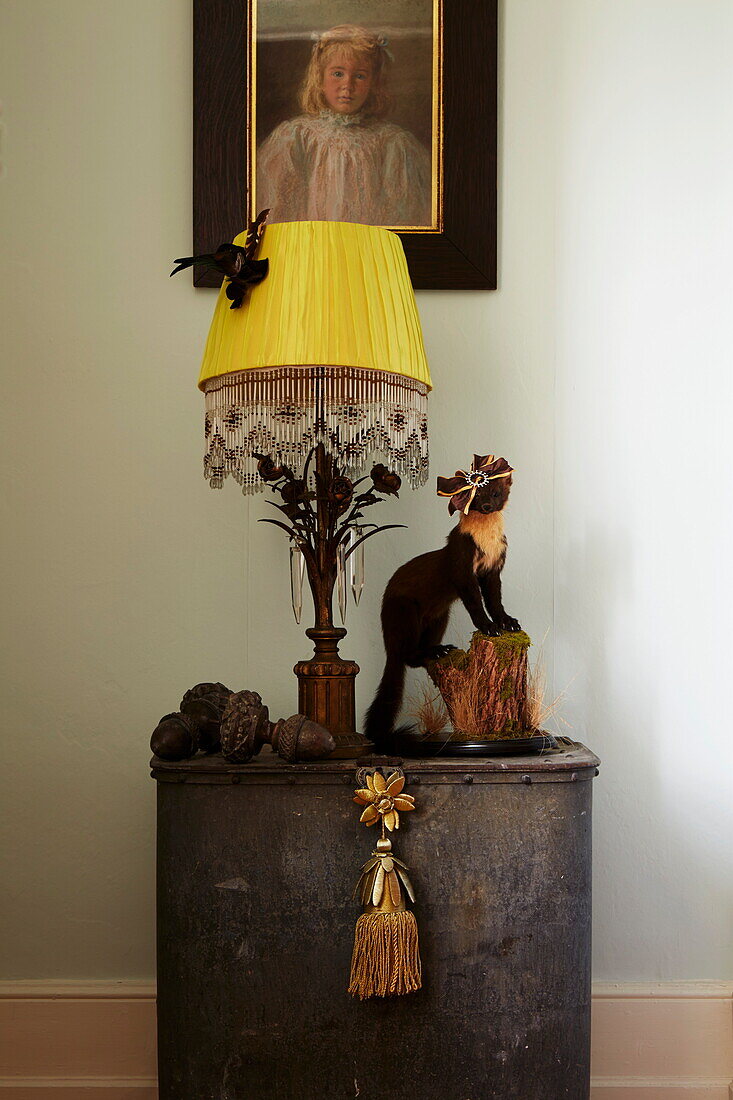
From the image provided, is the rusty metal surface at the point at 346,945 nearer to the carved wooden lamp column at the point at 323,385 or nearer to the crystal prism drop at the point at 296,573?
the carved wooden lamp column at the point at 323,385

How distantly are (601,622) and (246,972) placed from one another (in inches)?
37.1

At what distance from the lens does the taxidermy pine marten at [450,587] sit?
160 cm

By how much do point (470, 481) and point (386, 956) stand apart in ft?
2.35

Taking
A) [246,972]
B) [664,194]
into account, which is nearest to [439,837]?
[246,972]

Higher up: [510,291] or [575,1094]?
[510,291]

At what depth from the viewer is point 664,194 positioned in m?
2.00

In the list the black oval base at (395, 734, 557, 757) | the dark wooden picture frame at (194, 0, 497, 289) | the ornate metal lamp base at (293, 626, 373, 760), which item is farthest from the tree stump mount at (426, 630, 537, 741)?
the dark wooden picture frame at (194, 0, 497, 289)

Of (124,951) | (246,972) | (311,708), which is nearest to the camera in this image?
(246,972)

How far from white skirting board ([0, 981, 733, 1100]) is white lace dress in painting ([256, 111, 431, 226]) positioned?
60.5 inches

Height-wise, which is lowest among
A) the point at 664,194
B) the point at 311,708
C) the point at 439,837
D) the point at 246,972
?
the point at 246,972

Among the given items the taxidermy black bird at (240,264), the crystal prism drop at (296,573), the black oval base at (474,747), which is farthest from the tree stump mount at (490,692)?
the taxidermy black bird at (240,264)

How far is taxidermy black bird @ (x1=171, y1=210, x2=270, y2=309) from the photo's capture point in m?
1.50

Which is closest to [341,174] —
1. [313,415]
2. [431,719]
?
[313,415]

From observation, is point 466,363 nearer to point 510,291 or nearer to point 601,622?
point 510,291
